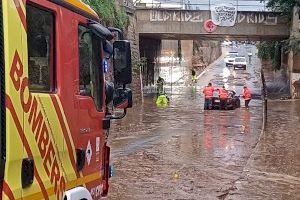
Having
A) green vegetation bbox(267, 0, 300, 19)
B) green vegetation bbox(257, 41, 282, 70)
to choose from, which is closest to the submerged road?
green vegetation bbox(267, 0, 300, 19)

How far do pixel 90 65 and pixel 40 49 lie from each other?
3.36 feet

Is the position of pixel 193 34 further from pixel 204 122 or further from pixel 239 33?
pixel 204 122

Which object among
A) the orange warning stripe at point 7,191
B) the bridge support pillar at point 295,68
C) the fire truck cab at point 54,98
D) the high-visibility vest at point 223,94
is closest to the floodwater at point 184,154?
the high-visibility vest at point 223,94

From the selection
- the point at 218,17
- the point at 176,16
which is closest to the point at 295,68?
the point at 218,17

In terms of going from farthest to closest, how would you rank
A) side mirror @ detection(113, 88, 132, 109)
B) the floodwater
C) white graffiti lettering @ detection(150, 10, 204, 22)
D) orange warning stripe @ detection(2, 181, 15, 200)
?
white graffiti lettering @ detection(150, 10, 204, 22), the floodwater, side mirror @ detection(113, 88, 132, 109), orange warning stripe @ detection(2, 181, 15, 200)

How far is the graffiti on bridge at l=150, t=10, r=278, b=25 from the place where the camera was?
38.1 meters

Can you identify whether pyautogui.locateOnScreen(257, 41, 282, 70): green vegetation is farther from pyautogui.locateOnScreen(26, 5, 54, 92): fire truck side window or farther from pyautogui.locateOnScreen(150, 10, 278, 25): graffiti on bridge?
pyautogui.locateOnScreen(26, 5, 54, 92): fire truck side window

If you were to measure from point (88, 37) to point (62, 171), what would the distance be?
4.05 ft

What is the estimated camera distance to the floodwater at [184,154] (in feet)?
32.4

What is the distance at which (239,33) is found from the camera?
39.0m

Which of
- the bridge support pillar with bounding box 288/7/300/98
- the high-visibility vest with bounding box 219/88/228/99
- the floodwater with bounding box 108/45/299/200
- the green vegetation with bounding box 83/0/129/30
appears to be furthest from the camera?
the bridge support pillar with bounding box 288/7/300/98

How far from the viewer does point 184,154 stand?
14.1 m

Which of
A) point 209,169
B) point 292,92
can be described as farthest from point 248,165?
point 292,92

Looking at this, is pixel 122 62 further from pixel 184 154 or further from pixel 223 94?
pixel 223 94
